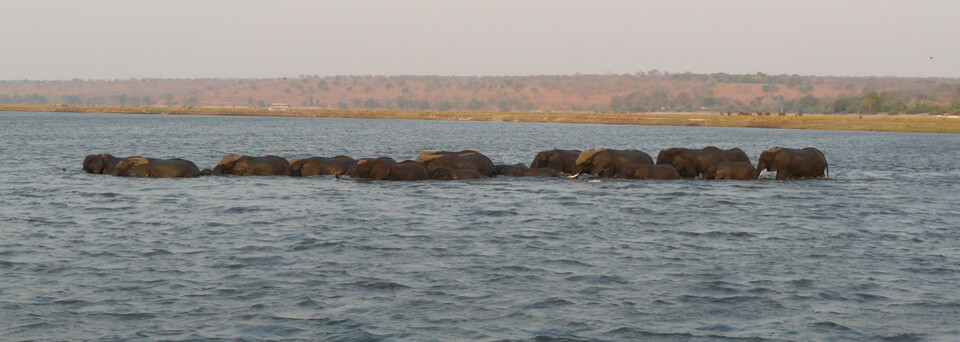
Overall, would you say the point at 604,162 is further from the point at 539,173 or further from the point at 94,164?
the point at 94,164

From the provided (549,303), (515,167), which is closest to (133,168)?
(515,167)

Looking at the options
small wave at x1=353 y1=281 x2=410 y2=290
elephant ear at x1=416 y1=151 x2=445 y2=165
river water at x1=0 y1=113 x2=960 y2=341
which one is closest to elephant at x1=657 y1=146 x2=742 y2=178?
river water at x1=0 y1=113 x2=960 y2=341

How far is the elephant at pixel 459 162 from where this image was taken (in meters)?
36.9

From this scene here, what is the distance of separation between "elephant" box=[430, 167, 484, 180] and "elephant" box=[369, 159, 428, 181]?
43cm

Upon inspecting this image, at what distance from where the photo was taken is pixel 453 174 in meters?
35.7

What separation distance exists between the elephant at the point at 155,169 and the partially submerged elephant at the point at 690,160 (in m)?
18.2

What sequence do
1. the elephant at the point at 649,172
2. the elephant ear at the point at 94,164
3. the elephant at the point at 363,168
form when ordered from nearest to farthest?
the elephant at the point at 363,168 < the elephant at the point at 649,172 < the elephant ear at the point at 94,164

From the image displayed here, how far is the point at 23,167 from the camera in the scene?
42781 millimetres

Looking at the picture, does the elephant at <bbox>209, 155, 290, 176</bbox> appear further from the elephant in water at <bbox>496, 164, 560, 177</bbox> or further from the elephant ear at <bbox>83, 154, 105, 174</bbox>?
the elephant in water at <bbox>496, 164, 560, 177</bbox>

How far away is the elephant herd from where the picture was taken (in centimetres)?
3594

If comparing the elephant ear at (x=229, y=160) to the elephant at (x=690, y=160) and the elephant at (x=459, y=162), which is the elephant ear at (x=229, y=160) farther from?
the elephant at (x=690, y=160)

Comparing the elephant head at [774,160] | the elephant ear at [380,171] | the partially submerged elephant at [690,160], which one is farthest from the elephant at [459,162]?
the elephant head at [774,160]

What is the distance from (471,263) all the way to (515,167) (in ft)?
67.5

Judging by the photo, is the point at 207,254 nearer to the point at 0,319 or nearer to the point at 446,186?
the point at 0,319
